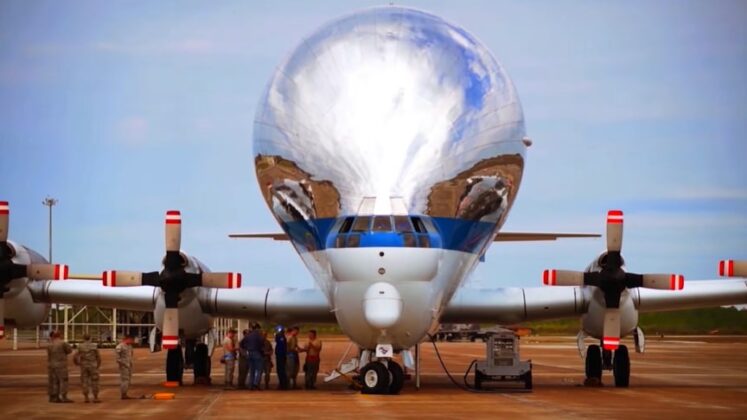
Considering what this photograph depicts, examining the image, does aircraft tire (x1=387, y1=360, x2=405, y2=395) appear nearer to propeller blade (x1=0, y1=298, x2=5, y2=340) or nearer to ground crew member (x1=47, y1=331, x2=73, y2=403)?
ground crew member (x1=47, y1=331, x2=73, y2=403)

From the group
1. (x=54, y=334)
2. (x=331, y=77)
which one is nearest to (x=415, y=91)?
(x=331, y=77)

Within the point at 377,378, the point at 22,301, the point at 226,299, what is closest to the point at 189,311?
the point at 226,299

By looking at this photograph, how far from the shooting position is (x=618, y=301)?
26047 mm

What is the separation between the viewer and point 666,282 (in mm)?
25672

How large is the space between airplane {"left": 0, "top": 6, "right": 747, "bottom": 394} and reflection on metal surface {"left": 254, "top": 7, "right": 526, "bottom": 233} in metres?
0.03

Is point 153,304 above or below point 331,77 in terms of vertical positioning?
below

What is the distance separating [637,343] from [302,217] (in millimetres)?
9136

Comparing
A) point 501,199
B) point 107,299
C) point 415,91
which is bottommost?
point 107,299

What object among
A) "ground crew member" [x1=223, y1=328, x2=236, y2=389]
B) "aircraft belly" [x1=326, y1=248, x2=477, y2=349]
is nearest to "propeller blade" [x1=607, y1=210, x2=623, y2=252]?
"aircraft belly" [x1=326, y1=248, x2=477, y2=349]

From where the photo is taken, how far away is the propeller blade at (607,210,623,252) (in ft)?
85.7

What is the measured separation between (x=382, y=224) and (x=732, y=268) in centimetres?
790

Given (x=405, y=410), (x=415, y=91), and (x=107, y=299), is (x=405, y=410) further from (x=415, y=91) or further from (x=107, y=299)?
(x=107, y=299)

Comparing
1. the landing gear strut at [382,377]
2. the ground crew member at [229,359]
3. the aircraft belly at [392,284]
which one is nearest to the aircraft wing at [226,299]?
the ground crew member at [229,359]

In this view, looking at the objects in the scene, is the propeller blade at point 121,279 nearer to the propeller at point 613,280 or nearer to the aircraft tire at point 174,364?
the aircraft tire at point 174,364
